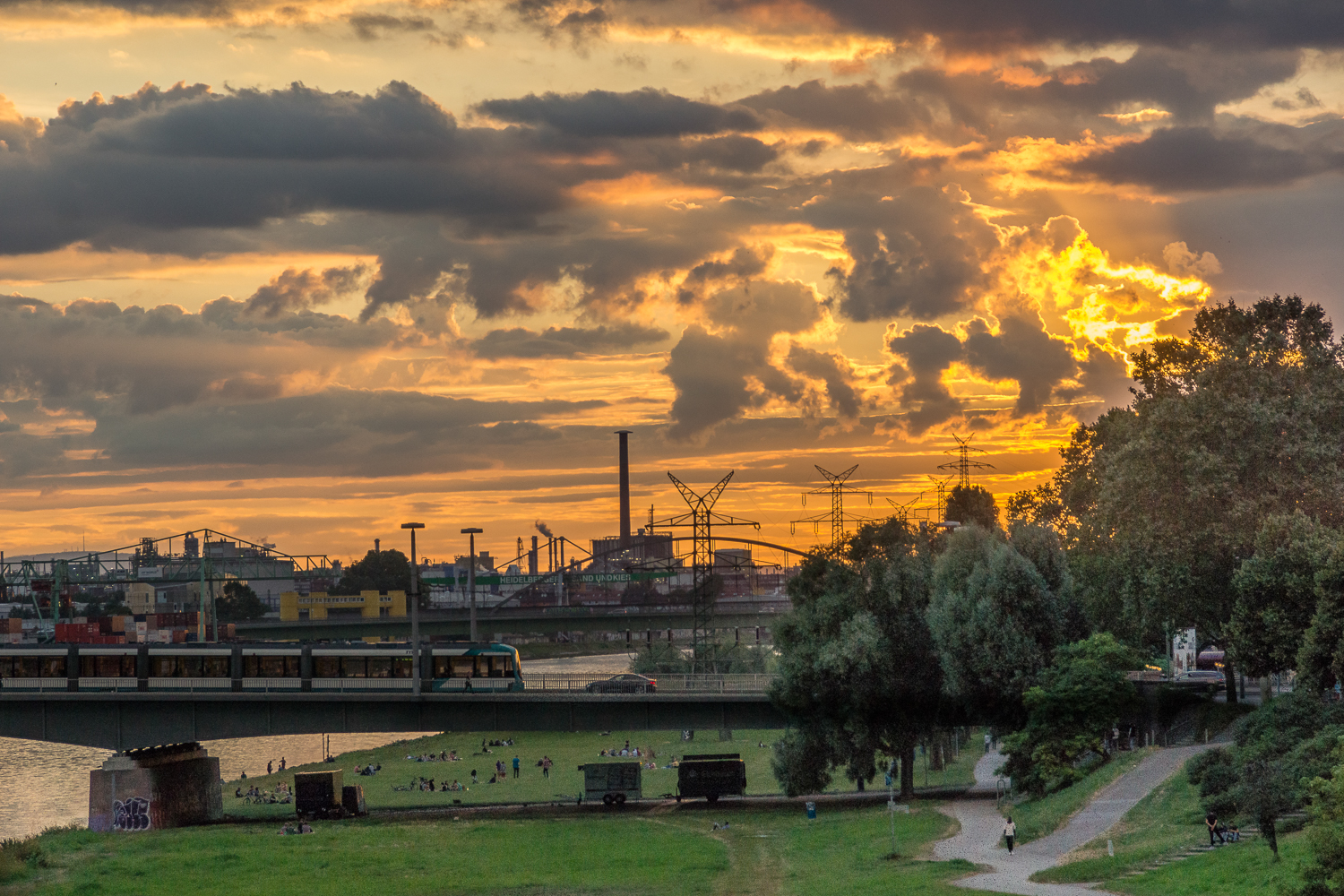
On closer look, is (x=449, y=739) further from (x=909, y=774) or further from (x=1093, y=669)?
(x=1093, y=669)

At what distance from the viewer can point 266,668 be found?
275ft

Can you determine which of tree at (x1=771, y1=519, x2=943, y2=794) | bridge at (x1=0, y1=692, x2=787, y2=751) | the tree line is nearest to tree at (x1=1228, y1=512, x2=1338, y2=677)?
the tree line

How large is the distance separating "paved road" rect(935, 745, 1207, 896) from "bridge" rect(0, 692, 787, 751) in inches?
959

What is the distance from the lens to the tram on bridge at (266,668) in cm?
8288

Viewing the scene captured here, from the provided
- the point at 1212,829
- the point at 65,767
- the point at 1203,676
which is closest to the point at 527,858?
the point at 1212,829

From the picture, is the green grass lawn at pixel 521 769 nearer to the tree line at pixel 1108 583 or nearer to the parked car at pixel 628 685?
the parked car at pixel 628 685

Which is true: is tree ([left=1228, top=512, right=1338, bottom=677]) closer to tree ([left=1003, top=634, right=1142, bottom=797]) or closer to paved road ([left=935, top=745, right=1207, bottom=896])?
paved road ([left=935, top=745, right=1207, bottom=896])

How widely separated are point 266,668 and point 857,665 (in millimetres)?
36030

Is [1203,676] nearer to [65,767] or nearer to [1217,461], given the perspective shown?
[1217,461]

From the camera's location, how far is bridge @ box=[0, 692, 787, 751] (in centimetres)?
7869

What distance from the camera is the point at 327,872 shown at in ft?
191

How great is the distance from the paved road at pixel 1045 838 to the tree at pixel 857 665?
740 cm

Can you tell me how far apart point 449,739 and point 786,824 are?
310 feet

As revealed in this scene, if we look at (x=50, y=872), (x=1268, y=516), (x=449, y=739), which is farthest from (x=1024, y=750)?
(x=449, y=739)
